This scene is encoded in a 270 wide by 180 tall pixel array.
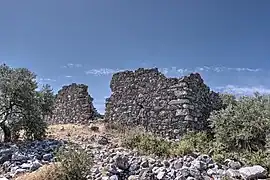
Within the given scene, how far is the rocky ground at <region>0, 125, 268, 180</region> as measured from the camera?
8.91 m

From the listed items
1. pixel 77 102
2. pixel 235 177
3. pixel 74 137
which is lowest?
pixel 235 177

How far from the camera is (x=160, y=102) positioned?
52.9ft

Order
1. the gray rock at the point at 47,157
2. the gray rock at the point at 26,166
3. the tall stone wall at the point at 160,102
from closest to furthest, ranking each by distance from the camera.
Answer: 1. the gray rock at the point at 26,166
2. the gray rock at the point at 47,157
3. the tall stone wall at the point at 160,102

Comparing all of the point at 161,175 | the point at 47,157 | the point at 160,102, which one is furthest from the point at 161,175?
the point at 160,102

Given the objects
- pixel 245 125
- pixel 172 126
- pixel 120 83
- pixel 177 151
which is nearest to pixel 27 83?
pixel 120 83

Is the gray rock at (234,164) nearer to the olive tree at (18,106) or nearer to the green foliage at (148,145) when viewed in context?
the green foliage at (148,145)

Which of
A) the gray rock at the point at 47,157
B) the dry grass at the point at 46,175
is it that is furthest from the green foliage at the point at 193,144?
the gray rock at the point at 47,157

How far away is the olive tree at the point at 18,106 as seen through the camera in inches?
580

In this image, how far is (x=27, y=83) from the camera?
49.4 ft

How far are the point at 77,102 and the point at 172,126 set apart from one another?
8160 mm

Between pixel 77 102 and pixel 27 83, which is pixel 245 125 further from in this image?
pixel 77 102

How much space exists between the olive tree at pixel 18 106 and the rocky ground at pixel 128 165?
1.28 meters

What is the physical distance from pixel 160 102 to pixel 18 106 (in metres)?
6.01

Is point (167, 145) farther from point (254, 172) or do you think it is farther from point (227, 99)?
point (227, 99)
